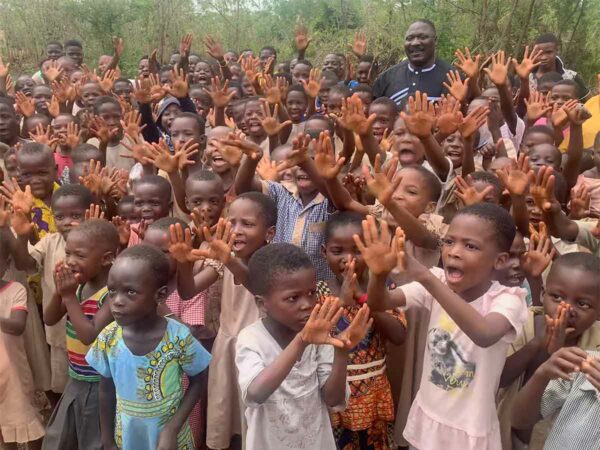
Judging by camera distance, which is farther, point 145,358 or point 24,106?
point 24,106

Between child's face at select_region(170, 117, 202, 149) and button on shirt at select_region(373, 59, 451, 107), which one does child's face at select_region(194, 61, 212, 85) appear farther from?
child's face at select_region(170, 117, 202, 149)

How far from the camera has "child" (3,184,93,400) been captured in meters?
2.81

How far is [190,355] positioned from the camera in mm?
2123

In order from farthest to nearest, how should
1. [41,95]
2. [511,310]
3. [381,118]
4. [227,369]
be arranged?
[41,95] → [381,118] → [227,369] → [511,310]

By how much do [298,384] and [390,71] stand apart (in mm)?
4001

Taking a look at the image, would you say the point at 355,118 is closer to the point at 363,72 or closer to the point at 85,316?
the point at 85,316

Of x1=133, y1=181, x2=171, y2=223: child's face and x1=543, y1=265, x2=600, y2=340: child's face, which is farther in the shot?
x1=133, y1=181, x2=171, y2=223: child's face

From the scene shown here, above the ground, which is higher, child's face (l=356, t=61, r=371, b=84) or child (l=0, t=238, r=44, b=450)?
child's face (l=356, t=61, r=371, b=84)

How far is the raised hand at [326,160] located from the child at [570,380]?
0.96 metres

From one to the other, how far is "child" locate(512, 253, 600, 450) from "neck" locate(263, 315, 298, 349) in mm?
723

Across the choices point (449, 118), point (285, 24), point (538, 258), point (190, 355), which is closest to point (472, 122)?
point (449, 118)

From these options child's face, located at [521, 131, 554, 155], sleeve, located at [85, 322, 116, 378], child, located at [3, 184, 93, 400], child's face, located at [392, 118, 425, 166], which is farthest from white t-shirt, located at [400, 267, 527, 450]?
child's face, located at [521, 131, 554, 155]

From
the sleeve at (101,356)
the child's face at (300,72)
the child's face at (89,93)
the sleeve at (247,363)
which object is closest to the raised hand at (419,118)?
the sleeve at (247,363)

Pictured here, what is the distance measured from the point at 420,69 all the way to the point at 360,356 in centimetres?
339
